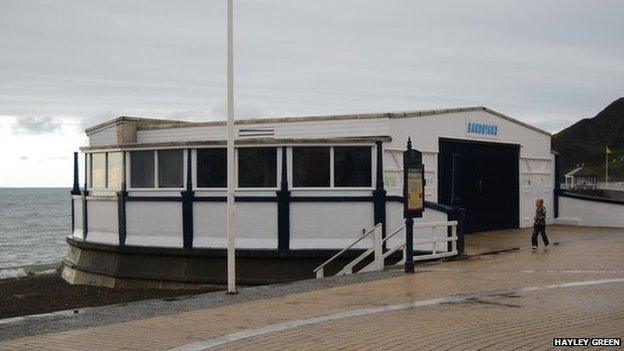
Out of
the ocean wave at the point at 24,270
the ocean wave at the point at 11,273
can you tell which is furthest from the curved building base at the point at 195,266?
the ocean wave at the point at 11,273

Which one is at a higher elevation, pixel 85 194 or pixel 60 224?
pixel 85 194

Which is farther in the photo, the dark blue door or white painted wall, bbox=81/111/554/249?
the dark blue door

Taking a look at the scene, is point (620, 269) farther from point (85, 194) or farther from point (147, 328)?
point (85, 194)

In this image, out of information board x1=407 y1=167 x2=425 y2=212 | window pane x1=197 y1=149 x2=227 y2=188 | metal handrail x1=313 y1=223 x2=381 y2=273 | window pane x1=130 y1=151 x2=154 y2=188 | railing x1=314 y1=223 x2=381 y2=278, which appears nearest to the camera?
information board x1=407 y1=167 x2=425 y2=212

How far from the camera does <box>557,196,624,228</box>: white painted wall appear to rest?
2988 centimetres

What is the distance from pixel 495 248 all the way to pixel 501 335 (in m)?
12.1

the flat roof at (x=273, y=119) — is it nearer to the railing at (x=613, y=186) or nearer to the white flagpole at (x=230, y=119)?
the white flagpole at (x=230, y=119)

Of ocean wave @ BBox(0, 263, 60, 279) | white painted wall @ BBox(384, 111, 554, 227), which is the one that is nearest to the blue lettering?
white painted wall @ BBox(384, 111, 554, 227)

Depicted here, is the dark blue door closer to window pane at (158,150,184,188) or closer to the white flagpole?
window pane at (158,150,184,188)

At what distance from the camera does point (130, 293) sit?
815 inches

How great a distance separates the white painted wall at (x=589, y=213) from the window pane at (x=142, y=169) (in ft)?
56.6

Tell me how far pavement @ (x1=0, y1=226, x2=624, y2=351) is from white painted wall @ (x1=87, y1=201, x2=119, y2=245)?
360 inches

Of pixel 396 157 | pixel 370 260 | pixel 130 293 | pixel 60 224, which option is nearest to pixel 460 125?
pixel 396 157

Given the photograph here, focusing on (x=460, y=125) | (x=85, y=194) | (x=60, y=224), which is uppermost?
(x=460, y=125)
